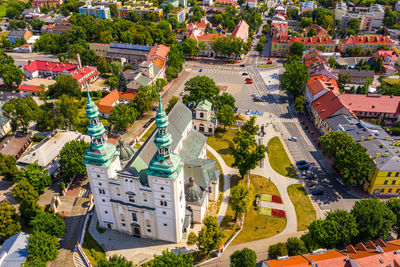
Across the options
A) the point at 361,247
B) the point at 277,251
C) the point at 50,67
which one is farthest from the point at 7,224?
the point at 50,67

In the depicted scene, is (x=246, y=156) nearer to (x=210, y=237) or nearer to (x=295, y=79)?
(x=210, y=237)

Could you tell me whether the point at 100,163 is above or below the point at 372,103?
above

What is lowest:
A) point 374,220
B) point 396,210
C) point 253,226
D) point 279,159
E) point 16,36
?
Answer: point 253,226

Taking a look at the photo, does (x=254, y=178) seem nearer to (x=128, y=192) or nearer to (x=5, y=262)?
(x=128, y=192)

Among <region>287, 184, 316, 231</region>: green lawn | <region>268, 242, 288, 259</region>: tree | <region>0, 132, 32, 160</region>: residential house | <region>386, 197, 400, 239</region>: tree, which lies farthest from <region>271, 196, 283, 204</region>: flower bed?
<region>0, 132, 32, 160</region>: residential house

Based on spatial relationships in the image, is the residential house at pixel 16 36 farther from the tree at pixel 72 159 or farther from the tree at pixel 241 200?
the tree at pixel 241 200

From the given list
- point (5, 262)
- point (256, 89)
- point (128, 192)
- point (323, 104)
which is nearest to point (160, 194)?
point (128, 192)
